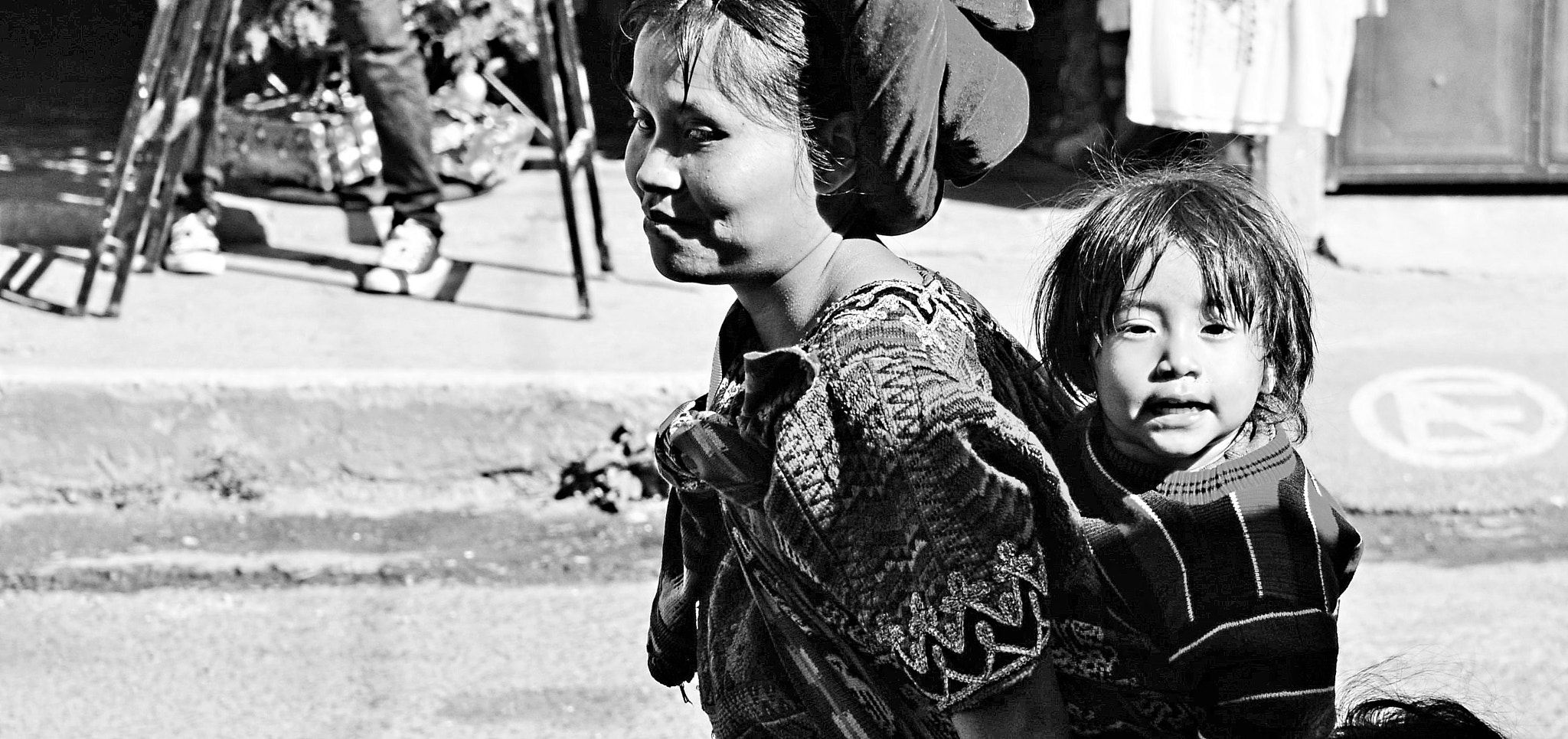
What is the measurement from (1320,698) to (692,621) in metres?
0.72

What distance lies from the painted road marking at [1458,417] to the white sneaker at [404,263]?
117 inches

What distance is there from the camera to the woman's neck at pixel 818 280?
61.9 inches

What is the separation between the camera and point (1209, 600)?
1438 mm

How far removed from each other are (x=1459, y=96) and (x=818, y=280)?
20.7ft

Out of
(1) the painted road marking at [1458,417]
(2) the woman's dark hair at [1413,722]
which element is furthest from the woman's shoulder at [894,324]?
(1) the painted road marking at [1458,417]

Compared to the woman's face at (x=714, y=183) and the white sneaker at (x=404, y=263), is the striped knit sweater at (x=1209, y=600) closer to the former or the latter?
the woman's face at (x=714, y=183)

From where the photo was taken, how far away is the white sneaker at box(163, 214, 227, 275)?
241 inches

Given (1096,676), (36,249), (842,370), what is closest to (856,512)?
(842,370)

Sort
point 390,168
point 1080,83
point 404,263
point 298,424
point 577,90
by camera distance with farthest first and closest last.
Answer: point 1080,83 < point 404,263 < point 390,168 < point 577,90 < point 298,424

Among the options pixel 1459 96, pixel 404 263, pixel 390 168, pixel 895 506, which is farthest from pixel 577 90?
pixel 895 506

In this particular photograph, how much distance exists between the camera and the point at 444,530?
4637mm

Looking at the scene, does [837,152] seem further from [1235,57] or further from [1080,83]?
[1080,83]

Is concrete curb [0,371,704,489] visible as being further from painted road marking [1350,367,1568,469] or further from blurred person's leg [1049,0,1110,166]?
blurred person's leg [1049,0,1110,166]

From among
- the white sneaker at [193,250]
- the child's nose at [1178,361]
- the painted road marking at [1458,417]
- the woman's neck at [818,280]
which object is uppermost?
the woman's neck at [818,280]
